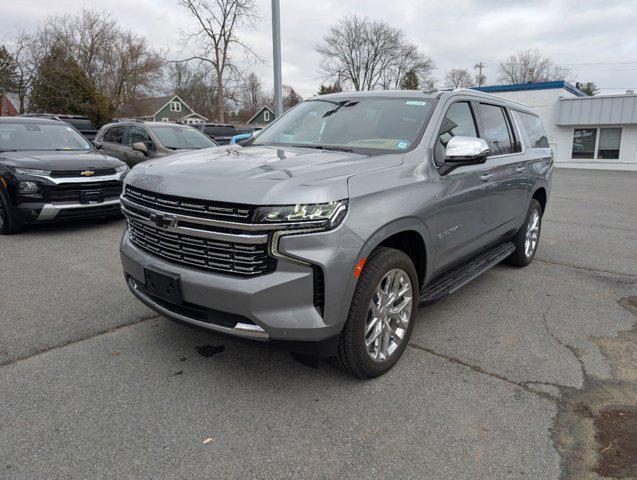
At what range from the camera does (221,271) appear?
272 cm

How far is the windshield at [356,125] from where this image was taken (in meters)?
3.67

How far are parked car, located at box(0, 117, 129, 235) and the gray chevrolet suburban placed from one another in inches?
161

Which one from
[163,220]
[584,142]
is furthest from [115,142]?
[584,142]

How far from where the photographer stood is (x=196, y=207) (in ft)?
8.95

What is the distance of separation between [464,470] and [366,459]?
477 mm

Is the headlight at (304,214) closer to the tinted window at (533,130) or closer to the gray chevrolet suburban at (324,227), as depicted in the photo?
the gray chevrolet suburban at (324,227)

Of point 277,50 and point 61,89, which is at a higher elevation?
point 61,89

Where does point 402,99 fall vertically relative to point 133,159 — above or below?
above

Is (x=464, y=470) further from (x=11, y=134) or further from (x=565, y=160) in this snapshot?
(x=565, y=160)

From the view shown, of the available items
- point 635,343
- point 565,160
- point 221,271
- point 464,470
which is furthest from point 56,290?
point 565,160

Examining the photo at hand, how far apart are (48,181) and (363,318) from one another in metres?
5.88

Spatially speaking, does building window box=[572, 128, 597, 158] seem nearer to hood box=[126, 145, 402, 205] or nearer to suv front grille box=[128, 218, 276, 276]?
hood box=[126, 145, 402, 205]

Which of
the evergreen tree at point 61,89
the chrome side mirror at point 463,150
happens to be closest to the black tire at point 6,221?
the chrome side mirror at point 463,150

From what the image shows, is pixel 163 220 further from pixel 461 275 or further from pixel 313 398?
pixel 461 275
